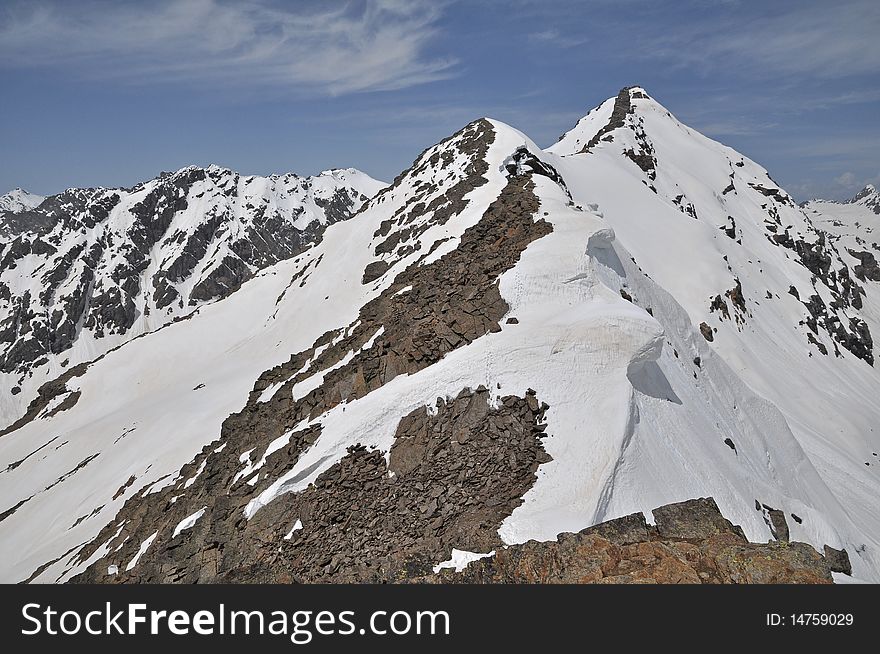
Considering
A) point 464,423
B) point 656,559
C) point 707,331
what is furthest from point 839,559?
point 707,331

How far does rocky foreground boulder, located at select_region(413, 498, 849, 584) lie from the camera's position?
9.80 metres

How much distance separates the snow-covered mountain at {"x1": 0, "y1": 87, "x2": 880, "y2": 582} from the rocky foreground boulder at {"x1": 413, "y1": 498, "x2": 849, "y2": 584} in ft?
7.96

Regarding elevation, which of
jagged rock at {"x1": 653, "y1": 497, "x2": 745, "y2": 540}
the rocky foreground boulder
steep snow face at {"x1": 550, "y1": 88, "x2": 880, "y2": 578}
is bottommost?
steep snow face at {"x1": 550, "y1": 88, "x2": 880, "y2": 578}

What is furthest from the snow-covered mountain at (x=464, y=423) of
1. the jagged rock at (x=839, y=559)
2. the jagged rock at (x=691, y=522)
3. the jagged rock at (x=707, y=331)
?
the jagged rock at (x=691, y=522)

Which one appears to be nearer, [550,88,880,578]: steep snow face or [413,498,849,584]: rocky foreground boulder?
[413,498,849,584]: rocky foreground boulder

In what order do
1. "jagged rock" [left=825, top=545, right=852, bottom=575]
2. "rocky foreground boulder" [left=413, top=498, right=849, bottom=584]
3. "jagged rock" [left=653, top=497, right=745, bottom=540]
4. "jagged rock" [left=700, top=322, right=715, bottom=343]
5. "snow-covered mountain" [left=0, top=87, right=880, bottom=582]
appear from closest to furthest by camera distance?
"rocky foreground boulder" [left=413, top=498, right=849, bottom=584]
"jagged rock" [left=653, top=497, right=745, bottom=540]
"snow-covered mountain" [left=0, top=87, right=880, bottom=582]
"jagged rock" [left=825, top=545, right=852, bottom=575]
"jagged rock" [left=700, top=322, right=715, bottom=343]

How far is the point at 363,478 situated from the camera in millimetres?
19281

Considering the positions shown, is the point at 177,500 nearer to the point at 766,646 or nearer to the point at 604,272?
the point at 604,272

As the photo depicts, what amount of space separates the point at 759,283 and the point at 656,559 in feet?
304

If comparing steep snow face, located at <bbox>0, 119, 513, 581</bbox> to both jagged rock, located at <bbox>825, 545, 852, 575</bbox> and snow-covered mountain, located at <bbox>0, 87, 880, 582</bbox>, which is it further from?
jagged rock, located at <bbox>825, 545, 852, 575</bbox>

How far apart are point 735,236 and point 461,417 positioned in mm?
97317

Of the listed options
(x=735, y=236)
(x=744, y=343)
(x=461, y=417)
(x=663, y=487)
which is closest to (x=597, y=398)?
(x=663, y=487)

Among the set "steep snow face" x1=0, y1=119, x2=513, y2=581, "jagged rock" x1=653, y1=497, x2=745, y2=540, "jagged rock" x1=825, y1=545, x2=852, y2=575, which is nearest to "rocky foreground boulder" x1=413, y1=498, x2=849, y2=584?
"jagged rock" x1=653, y1=497, x2=745, y2=540

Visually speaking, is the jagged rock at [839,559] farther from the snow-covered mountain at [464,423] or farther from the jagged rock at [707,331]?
the jagged rock at [707,331]
